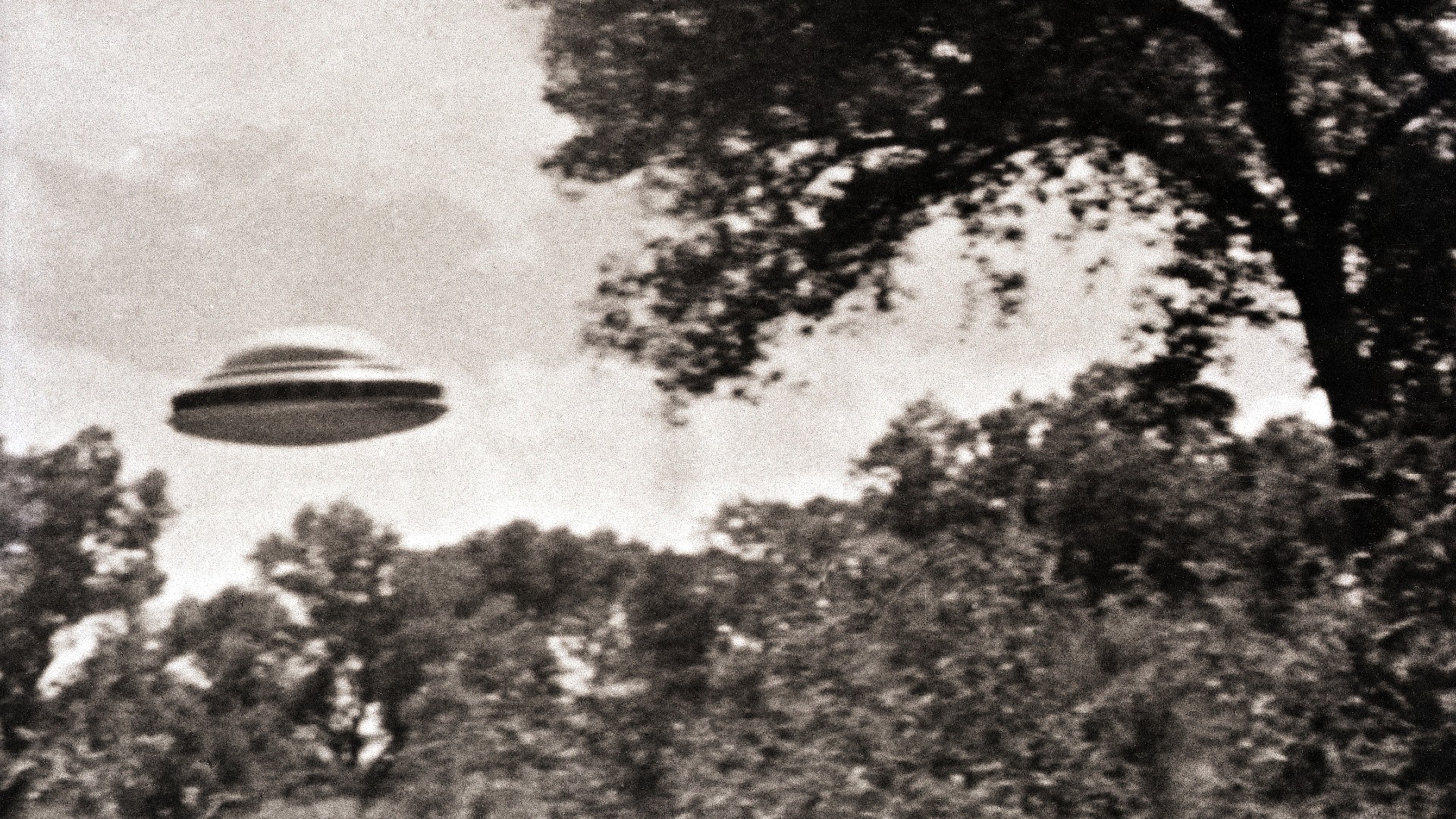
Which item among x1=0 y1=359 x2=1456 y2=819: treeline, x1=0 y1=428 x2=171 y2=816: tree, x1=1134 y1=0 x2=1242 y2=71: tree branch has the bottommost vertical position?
x1=0 y1=359 x2=1456 y2=819: treeline

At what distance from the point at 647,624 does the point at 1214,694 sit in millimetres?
2214

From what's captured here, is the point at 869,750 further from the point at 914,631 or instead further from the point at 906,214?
the point at 906,214

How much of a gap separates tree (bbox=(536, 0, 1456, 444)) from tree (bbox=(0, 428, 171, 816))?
9.03ft

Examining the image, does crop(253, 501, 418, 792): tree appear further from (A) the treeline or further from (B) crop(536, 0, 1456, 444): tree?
(B) crop(536, 0, 1456, 444): tree

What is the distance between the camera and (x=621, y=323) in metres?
9.99

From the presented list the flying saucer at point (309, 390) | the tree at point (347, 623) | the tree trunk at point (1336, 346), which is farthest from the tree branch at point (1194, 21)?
the flying saucer at point (309, 390)

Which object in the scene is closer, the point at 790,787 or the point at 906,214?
the point at 790,787

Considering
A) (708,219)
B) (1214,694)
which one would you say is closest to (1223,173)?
(708,219)

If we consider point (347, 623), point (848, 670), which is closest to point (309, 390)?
point (848, 670)

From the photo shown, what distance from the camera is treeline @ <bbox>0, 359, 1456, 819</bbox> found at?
6.28 metres

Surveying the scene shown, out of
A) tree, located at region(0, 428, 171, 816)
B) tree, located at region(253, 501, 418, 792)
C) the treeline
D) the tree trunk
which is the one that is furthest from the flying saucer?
the tree trunk

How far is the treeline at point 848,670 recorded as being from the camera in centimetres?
628

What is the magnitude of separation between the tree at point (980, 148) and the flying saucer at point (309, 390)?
473 cm

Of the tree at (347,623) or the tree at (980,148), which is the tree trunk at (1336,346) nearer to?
the tree at (980,148)
